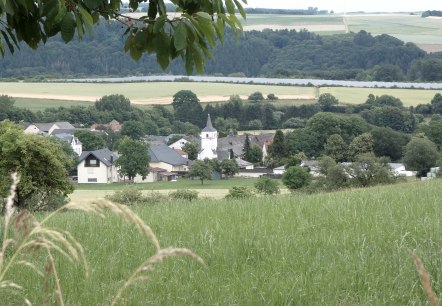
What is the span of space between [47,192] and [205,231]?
25299 mm

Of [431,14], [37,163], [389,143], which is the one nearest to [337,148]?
[389,143]

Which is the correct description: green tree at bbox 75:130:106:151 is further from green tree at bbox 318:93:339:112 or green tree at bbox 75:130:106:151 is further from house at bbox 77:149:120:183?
green tree at bbox 318:93:339:112

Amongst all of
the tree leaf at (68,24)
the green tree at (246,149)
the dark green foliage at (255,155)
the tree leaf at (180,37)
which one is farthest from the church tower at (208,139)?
the tree leaf at (180,37)

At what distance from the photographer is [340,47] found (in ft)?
474

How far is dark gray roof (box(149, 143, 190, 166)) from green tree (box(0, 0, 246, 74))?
287ft

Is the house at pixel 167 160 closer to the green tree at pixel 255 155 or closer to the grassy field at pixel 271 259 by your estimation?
the green tree at pixel 255 155

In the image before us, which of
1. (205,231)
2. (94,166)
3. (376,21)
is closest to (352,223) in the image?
(205,231)

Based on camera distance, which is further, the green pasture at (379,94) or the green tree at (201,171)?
the green pasture at (379,94)

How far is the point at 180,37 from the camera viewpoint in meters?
3.53

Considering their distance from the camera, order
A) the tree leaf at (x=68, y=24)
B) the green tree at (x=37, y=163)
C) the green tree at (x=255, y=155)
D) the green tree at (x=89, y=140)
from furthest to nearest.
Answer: the green tree at (x=89, y=140), the green tree at (x=255, y=155), the green tree at (x=37, y=163), the tree leaf at (x=68, y=24)

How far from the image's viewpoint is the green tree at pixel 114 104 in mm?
103637

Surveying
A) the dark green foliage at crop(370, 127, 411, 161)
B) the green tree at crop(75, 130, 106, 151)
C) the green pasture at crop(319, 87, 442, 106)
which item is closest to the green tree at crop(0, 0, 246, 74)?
the dark green foliage at crop(370, 127, 411, 161)

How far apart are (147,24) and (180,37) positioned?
68 centimetres

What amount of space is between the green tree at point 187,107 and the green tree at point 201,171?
28632mm
